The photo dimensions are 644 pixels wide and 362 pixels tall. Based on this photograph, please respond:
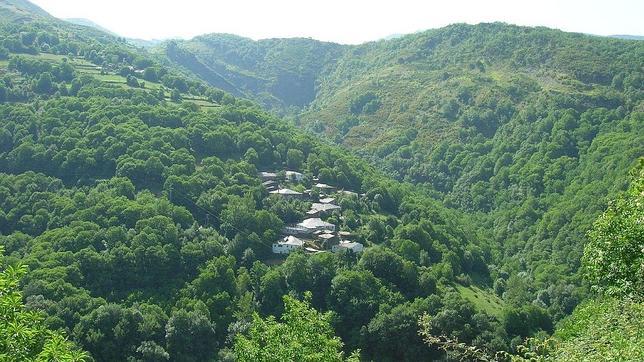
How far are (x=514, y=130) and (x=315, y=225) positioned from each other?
57807 mm

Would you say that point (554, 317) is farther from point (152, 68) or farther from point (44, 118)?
point (152, 68)

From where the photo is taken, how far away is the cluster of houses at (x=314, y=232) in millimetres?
57156

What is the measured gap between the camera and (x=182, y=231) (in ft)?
180

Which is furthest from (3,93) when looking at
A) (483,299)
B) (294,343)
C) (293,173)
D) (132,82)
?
(294,343)

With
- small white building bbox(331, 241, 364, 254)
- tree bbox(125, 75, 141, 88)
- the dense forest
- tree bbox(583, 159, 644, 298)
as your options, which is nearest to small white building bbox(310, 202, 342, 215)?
the dense forest

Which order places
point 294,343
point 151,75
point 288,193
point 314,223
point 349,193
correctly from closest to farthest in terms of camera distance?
point 294,343 < point 314,223 < point 288,193 < point 349,193 < point 151,75

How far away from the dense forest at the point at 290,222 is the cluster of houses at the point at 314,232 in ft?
1.60

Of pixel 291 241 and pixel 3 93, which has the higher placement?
pixel 3 93

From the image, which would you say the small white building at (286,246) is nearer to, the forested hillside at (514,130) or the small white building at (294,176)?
the small white building at (294,176)

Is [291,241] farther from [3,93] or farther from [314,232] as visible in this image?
[3,93]

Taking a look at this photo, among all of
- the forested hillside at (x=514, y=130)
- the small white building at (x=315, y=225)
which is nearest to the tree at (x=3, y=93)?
the small white building at (x=315, y=225)

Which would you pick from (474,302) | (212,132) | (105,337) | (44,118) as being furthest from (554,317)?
(44,118)

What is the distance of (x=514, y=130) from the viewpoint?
107 metres

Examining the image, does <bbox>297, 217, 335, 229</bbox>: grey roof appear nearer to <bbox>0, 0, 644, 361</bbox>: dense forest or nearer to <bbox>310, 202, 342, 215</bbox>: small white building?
<bbox>0, 0, 644, 361</bbox>: dense forest
